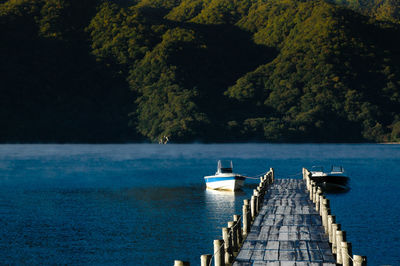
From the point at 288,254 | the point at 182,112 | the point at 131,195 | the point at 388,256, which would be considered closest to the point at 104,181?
the point at 131,195

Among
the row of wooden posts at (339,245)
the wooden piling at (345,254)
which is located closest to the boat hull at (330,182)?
the row of wooden posts at (339,245)

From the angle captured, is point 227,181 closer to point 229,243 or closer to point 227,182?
point 227,182

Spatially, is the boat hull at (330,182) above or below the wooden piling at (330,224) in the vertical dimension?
below

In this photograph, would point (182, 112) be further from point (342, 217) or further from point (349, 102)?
point (342, 217)

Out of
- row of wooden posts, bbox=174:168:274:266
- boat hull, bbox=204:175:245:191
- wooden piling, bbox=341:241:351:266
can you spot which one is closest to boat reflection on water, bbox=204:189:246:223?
boat hull, bbox=204:175:245:191

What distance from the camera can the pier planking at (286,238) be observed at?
18798 millimetres

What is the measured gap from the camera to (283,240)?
21812 millimetres

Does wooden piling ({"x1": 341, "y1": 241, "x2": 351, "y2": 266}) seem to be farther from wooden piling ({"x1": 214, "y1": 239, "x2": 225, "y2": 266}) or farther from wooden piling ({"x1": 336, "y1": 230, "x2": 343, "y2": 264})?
wooden piling ({"x1": 214, "y1": 239, "x2": 225, "y2": 266})

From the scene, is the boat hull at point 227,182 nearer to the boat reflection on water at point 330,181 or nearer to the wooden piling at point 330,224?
the boat reflection on water at point 330,181

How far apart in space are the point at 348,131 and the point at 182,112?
55505 millimetres

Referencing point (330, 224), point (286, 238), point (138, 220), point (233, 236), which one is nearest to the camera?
point (233, 236)

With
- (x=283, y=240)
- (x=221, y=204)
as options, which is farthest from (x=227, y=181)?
(x=283, y=240)

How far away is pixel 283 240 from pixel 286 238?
44 cm

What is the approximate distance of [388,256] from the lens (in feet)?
95.3
